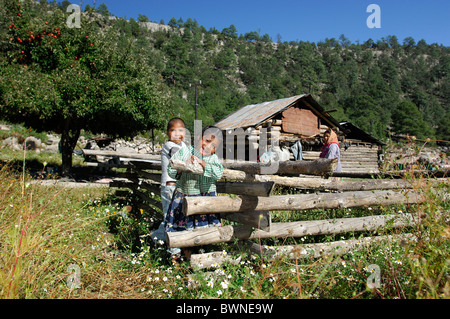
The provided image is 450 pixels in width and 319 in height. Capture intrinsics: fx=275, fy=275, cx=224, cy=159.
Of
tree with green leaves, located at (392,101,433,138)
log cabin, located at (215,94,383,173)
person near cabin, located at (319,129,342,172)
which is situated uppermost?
tree with green leaves, located at (392,101,433,138)

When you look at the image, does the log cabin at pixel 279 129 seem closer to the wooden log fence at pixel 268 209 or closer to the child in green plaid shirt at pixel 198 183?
the wooden log fence at pixel 268 209

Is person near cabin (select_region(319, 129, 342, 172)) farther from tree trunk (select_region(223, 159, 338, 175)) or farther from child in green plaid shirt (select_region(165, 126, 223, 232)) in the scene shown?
child in green plaid shirt (select_region(165, 126, 223, 232))

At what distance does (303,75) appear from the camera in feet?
307

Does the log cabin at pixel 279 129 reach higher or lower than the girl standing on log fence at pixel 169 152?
higher

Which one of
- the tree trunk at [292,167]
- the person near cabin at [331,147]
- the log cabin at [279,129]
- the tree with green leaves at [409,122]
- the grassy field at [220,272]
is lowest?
the grassy field at [220,272]

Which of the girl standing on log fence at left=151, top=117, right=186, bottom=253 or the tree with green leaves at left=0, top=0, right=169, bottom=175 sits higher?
the tree with green leaves at left=0, top=0, right=169, bottom=175

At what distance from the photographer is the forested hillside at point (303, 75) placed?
6425 centimetres

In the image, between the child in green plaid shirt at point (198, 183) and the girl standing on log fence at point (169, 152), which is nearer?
the child in green plaid shirt at point (198, 183)

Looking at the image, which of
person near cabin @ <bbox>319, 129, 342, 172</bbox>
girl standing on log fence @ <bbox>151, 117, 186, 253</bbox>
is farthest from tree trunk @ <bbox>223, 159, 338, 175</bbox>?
person near cabin @ <bbox>319, 129, 342, 172</bbox>

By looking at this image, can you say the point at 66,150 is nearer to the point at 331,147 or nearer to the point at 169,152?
the point at 169,152

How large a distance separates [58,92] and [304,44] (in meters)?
133

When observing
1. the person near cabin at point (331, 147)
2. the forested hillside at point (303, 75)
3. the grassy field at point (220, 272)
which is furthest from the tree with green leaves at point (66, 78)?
the forested hillside at point (303, 75)

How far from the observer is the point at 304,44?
415 feet

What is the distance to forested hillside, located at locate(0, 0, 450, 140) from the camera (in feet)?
211
